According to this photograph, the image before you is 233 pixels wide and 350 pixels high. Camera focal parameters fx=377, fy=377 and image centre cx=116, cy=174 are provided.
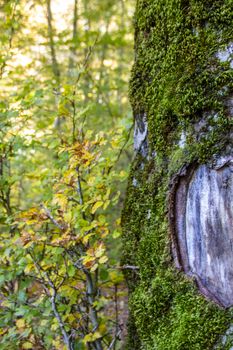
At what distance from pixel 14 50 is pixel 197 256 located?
74.1 inches

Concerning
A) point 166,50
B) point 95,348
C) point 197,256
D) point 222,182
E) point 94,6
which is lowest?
point 95,348

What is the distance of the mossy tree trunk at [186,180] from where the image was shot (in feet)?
4.69

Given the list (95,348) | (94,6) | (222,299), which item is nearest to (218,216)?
(222,299)

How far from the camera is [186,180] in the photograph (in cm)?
154

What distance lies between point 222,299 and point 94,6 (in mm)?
5507

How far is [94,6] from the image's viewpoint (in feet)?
19.4

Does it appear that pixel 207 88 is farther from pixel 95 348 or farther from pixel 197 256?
pixel 95 348

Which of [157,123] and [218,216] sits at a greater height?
[157,123]

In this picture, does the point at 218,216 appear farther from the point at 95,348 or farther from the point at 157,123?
the point at 95,348

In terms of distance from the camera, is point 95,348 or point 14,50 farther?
point 14,50

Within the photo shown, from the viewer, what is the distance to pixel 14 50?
257 centimetres

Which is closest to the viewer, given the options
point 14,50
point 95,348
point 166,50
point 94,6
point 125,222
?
point 166,50

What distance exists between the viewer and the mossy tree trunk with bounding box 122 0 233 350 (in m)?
1.43

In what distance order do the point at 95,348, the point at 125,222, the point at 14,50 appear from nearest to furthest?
1. the point at 125,222
2. the point at 95,348
3. the point at 14,50
